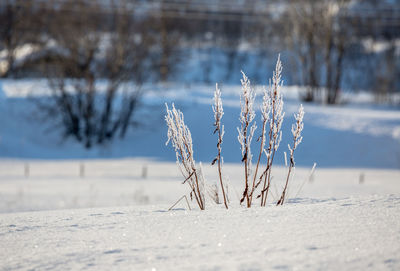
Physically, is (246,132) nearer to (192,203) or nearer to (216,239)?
(216,239)

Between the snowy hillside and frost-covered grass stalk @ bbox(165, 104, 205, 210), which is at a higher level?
frost-covered grass stalk @ bbox(165, 104, 205, 210)

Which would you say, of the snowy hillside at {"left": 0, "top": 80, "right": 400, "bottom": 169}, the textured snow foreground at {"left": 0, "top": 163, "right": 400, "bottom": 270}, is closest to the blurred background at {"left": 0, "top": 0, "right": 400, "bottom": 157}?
the snowy hillside at {"left": 0, "top": 80, "right": 400, "bottom": 169}

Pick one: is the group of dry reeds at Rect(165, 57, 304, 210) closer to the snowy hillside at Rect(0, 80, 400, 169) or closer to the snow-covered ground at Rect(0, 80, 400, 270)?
the snow-covered ground at Rect(0, 80, 400, 270)

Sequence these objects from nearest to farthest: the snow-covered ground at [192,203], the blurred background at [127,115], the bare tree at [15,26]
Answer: the snow-covered ground at [192,203] → the blurred background at [127,115] → the bare tree at [15,26]

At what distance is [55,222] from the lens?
13.4ft

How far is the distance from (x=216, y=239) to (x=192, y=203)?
466cm

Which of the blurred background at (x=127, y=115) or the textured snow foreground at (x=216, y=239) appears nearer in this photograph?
the textured snow foreground at (x=216, y=239)

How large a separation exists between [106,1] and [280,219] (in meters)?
26.0

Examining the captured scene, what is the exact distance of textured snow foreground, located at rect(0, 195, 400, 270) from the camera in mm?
2801

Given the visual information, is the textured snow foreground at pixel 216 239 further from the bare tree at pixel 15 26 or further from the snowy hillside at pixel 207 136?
the bare tree at pixel 15 26

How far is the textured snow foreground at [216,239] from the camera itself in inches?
110

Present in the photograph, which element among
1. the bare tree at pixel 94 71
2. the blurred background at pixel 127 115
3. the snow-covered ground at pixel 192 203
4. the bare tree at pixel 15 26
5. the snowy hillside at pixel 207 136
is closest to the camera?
the snow-covered ground at pixel 192 203

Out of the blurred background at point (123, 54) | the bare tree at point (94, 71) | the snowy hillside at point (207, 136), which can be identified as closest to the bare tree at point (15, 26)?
the blurred background at point (123, 54)

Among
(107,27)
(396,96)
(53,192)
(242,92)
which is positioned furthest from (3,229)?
(396,96)
